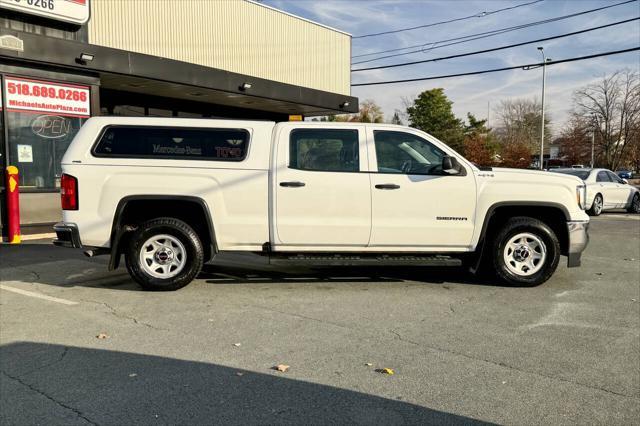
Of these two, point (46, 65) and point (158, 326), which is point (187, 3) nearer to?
point (46, 65)

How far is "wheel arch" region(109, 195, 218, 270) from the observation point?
20.6ft

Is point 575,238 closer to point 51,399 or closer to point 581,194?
point 581,194

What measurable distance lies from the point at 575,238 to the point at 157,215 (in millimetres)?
5211

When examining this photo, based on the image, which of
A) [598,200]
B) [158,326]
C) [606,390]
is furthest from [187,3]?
[606,390]

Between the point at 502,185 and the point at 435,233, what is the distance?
101 cm

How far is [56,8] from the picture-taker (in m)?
11.4

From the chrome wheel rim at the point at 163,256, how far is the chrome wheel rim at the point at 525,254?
3998mm

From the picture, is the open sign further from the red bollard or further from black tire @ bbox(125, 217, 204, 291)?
black tire @ bbox(125, 217, 204, 291)

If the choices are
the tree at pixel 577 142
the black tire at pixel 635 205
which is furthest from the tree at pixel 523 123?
the black tire at pixel 635 205

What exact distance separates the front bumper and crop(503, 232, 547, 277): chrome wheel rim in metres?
0.35

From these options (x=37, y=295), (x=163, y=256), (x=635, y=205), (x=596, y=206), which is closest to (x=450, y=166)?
(x=163, y=256)

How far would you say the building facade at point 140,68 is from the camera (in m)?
11.5

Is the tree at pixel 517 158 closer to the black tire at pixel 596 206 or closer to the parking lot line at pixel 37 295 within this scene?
the black tire at pixel 596 206

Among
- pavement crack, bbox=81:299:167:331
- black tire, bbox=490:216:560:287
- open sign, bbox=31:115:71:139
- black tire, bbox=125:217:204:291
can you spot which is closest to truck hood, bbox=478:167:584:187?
black tire, bbox=490:216:560:287
